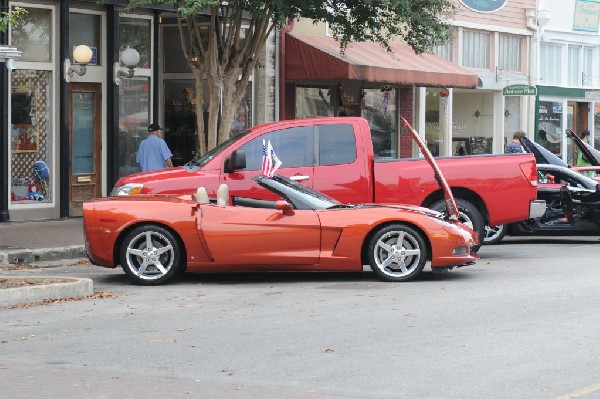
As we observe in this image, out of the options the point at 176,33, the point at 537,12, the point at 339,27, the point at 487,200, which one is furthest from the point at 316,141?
the point at 537,12

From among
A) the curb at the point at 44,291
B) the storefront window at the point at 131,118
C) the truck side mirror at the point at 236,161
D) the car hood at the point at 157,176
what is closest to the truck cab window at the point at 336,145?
the truck side mirror at the point at 236,161

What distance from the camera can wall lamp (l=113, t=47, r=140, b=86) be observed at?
848 inches

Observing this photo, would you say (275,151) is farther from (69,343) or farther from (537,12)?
(537,12)

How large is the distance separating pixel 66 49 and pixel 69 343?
482 inches

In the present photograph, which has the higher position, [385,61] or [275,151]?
[385,61]

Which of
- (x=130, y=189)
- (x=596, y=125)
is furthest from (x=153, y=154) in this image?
(x=596, y=125)

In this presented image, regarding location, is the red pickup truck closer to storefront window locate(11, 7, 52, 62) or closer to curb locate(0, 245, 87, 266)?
curb locate(0, 245, 87, 266)

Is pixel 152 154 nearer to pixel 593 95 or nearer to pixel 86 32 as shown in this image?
pixel 86 32

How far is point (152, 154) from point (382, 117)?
10686 millimetres

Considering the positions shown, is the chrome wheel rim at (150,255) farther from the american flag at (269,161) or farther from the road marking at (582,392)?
the road marking at (582,392)

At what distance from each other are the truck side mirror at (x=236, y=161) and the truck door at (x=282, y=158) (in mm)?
101

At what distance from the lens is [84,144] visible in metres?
22.1

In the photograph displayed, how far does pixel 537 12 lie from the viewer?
35469 millimetres

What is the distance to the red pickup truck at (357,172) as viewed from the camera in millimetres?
15883
